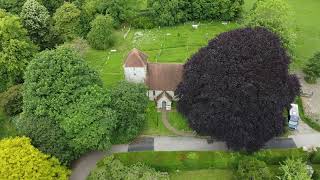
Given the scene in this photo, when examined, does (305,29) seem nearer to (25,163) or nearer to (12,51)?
(12,51)

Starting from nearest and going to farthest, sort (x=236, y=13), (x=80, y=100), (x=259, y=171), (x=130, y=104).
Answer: (x=259, y=171) < (x=80, y=100) < (x=130, y=104) < (x=236, y=13)

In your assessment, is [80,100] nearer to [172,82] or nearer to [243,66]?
[172,82]

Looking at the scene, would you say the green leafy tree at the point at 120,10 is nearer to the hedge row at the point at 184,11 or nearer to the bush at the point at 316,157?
the hedge row at the point at 184,11

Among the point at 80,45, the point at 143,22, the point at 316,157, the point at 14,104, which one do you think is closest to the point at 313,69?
the point at 316,157

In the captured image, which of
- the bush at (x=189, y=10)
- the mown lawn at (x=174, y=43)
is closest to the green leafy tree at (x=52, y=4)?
the mown lawn at (x=174, y=43)


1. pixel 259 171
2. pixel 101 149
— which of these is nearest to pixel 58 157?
pixel 101 149

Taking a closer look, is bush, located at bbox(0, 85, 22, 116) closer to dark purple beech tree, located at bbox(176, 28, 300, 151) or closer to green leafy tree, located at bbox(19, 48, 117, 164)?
green leafy tree, located at bbox(19, 48, 117, 164)
